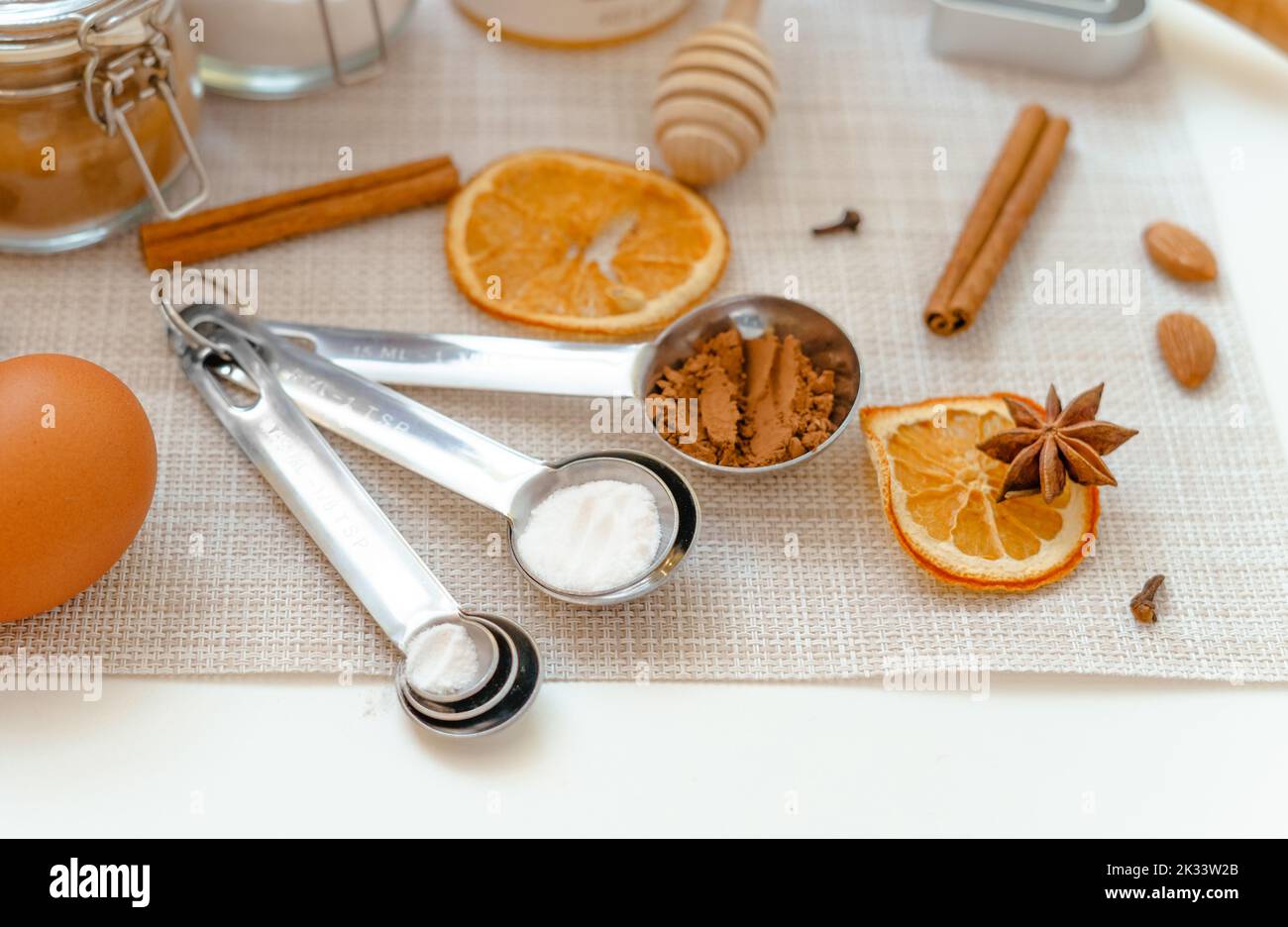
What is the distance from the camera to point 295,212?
58.6 inches

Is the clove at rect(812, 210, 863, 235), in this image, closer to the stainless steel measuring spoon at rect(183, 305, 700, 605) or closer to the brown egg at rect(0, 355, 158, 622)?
the stainless steel measuring spoon at rect(183, 305, 700, 605)

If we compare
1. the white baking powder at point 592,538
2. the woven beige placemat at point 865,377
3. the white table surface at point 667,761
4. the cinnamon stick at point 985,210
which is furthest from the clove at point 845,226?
the white table surface at point 667,761

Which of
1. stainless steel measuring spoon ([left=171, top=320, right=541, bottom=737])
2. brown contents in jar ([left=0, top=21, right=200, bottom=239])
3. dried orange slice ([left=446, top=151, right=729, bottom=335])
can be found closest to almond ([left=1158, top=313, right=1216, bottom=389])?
dried orange slice ([left=446, top=151, right=729, bottom=335])

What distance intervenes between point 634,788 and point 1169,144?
114cm

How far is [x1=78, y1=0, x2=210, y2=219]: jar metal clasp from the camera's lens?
1.22 metres

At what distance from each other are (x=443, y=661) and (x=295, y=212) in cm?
66

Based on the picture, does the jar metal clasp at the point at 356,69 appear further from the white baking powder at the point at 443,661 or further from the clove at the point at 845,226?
the white baking powder at the point at 443,661

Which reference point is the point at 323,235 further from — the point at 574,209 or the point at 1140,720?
the point at 1140,720

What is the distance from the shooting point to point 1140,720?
1185 mm

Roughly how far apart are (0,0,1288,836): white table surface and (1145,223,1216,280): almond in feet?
1.76

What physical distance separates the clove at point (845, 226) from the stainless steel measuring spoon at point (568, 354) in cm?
22

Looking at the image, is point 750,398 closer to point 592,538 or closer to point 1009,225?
point 592,538

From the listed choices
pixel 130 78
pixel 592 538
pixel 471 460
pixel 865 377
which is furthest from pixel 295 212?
pixel 865 377
